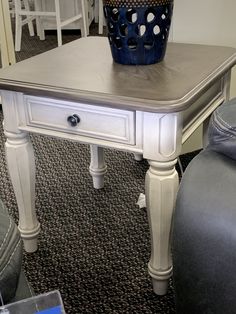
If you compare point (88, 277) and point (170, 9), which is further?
point (88, 277)

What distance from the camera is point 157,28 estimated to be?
1158 millimetres

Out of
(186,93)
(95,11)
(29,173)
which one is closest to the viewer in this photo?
(186,93)

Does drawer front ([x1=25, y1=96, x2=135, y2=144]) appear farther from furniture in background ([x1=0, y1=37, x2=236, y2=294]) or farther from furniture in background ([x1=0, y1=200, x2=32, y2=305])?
furniture in background ([x1=0, y1=200, x2=32, y2=305])

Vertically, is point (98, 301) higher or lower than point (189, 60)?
lower

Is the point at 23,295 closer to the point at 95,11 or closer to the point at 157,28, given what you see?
the point at 157,28

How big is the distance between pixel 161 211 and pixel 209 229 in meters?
0.37

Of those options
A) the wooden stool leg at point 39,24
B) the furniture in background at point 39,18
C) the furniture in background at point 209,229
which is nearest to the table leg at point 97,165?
the furniture in background at point 209,229

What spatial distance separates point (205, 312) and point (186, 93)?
47 centimetres

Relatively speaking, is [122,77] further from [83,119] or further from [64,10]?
[64,10]

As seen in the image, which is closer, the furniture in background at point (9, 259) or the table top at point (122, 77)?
the furniture in background at point (9, 259)

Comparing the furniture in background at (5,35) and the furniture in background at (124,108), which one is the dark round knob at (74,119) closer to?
the furniture in background at (124,108)

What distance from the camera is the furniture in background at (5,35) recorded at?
242 cm

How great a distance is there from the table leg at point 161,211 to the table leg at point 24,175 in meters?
0.37

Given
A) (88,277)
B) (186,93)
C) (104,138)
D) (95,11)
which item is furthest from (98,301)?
(95,11)
